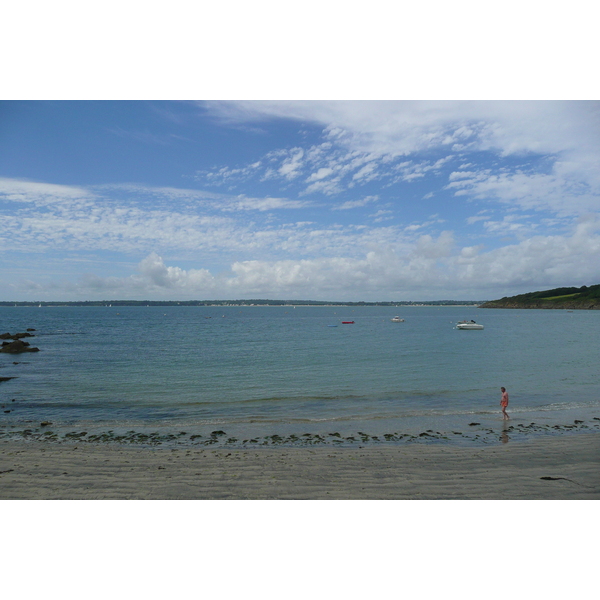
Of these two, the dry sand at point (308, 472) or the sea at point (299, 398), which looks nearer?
the dry sand at point (308, 472)

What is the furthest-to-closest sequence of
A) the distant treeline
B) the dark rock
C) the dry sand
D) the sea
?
the distant treeline → the dark rock → the sea → the dry sand

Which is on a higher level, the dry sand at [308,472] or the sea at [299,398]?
the sea at [299,398]

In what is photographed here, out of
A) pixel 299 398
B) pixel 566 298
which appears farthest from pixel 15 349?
pixel 566 298

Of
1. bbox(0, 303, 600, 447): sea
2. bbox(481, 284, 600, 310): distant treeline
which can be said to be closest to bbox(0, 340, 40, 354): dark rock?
bbox(0, 303, 600, 447): sea


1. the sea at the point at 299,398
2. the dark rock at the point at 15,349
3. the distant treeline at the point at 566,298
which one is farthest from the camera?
the distant treeline at the point at 566,298

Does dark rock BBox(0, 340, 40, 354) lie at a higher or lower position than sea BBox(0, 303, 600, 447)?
higher

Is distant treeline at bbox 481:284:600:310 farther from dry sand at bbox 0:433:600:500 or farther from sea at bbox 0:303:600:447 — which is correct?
dry sand at bbox 0:433:600:500

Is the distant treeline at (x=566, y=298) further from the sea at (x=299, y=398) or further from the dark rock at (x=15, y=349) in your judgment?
the dark rock at (x=15, y=349)

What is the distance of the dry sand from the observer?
26.1 ft

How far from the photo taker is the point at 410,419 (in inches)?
587

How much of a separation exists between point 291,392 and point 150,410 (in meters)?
6.73

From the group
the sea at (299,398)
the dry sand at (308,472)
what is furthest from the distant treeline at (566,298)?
the dry sand at (308,472)

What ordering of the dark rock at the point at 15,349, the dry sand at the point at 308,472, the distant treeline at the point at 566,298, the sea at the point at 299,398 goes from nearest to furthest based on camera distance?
1. the dry sand at the point at 308,472
2. the sea at the point at 299,398
3. the dark rock at the point at 15,349
4. the distant treeline at the point at 566,298

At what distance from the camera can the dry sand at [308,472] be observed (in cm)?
795
